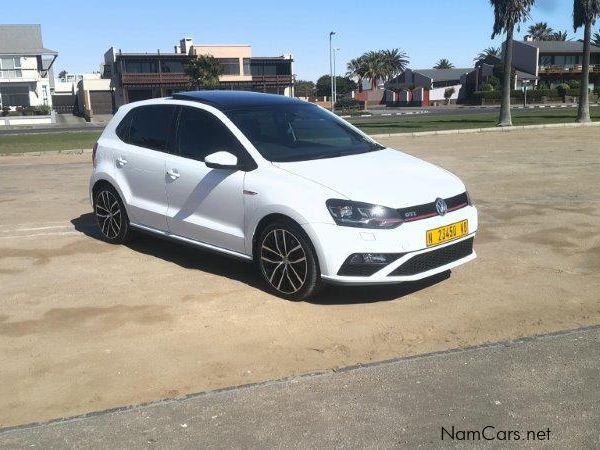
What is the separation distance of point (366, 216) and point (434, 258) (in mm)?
716

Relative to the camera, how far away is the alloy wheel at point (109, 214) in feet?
22.5

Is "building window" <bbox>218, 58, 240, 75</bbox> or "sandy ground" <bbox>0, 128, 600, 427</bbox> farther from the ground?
"building window" <bbox>218, 58, 240, 75</bbox>

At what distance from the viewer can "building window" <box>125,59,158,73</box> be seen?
72938 millimetres

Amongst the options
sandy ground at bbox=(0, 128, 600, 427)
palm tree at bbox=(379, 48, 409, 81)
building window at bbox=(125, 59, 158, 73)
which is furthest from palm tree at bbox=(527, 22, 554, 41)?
sandy ground at bbox=(0, 128, 600, 427)

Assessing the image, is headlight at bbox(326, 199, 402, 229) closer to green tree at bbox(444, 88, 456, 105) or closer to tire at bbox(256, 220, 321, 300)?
tire at bbox(256, 220, 321, 300)

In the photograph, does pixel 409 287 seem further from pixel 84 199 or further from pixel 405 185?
pixel 84 199

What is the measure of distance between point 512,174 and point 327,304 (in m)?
8.34

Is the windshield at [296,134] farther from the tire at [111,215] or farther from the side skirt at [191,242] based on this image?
the tire at [111,215]

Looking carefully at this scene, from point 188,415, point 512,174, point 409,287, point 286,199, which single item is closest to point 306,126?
point 286,199

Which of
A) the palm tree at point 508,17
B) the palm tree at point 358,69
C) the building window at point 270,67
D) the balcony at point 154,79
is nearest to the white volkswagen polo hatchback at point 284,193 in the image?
the palm tree at point 508,17

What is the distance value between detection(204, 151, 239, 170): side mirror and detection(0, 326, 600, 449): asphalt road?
86.2 inches

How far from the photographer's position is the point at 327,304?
5.02 m

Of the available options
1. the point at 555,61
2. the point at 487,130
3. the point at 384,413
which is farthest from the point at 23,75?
the point at 384,413

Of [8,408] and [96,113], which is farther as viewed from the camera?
[96,113]
